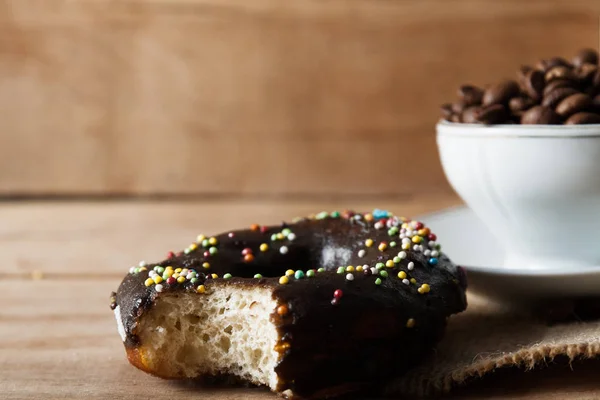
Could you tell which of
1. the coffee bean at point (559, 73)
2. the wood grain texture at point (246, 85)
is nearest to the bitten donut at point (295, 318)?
the coffee bean at point (559, 73)

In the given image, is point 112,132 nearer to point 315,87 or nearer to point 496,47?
point 315,87

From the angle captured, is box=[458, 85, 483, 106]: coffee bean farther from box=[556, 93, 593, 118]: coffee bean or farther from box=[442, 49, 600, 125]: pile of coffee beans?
box=[556, 93, 593, 118]: coffee bean

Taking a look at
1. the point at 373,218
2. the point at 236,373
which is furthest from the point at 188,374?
the point at 373,218

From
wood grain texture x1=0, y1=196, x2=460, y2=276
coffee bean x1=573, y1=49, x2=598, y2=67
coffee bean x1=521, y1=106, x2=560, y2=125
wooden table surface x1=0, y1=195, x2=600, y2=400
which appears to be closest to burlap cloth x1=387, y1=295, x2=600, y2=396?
wooden table surface x1=0, y1=195, x2=600, y2=400

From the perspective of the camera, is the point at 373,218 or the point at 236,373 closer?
the point at 236,373

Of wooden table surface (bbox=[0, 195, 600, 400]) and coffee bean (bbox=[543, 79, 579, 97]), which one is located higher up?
coffee bean (bbox=[543, 79, 579, 97])

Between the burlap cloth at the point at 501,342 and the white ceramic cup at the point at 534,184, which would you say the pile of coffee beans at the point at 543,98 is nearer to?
the white ceramic cup at the point at 534,184

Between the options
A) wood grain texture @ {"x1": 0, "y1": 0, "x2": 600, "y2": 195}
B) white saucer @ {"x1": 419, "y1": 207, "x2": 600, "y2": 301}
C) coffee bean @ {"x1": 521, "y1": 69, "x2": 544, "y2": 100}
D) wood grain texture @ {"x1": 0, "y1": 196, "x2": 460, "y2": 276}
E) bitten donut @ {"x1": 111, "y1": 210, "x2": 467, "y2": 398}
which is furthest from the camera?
wood grain texture @ {"x1": 0, "y1": 0, "x2": 600, "y2": 195}
